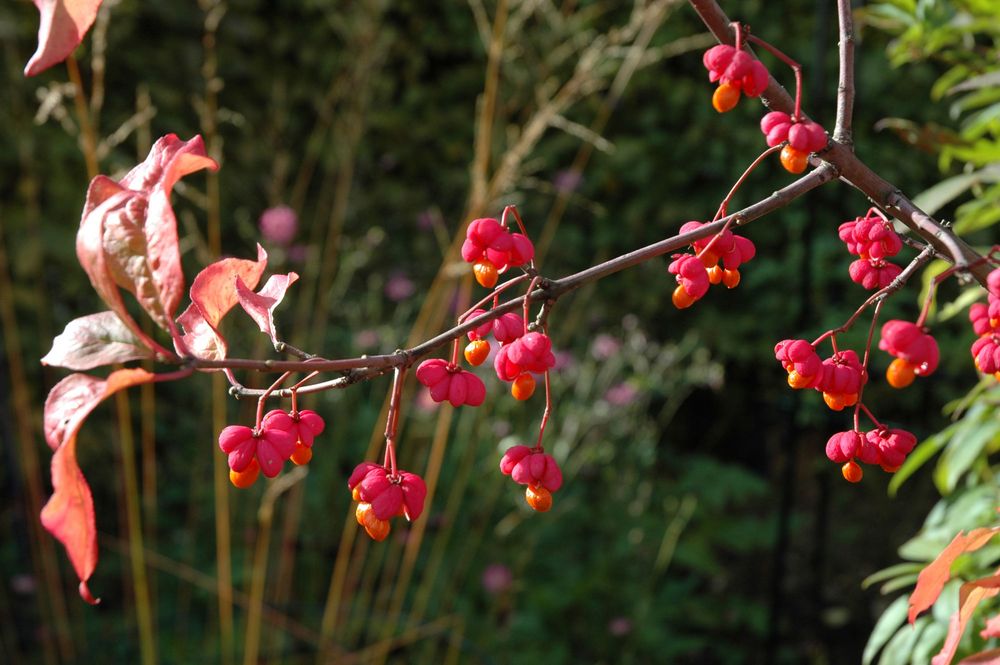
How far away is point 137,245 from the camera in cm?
45

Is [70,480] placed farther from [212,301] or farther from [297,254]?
[297,254]

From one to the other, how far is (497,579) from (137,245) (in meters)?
1.85

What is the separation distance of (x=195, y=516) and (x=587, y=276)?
215 cm

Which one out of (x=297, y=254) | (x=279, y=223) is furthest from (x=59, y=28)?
(x=297, y=254)

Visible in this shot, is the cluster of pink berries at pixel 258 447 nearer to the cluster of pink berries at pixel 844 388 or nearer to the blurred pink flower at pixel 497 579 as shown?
the cluster of pink berries at pixel 844 388

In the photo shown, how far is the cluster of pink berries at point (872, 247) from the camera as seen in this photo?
0.60 m

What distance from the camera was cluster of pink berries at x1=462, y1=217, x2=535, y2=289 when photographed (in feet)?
1.83

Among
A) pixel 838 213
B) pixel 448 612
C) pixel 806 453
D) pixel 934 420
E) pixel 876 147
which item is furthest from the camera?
pixel 806 453

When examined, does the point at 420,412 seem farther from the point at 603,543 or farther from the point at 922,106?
the point at 922,106

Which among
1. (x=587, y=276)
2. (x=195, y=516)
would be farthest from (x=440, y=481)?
(x=587, y=276)

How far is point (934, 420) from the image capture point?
3.17m

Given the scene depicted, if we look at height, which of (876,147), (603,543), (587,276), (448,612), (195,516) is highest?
(876,147)

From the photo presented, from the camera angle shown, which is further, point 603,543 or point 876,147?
point 876,147

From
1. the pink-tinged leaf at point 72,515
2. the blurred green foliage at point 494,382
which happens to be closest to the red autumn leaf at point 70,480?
the pink-tinged leaf at point 72,515
